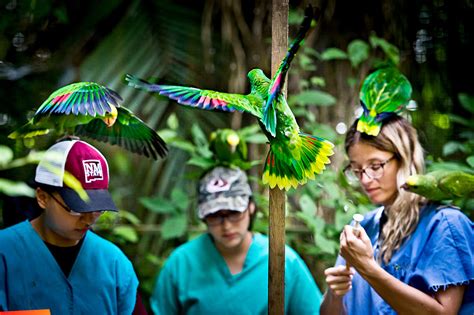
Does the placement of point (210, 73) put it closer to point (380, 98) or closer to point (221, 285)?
point (221, 285)

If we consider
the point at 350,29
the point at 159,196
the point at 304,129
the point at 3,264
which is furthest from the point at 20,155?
the point at 350,29

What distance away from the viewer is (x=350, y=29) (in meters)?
3.14

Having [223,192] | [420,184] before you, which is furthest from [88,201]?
[420,184]

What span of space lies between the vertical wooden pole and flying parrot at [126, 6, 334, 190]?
0.12 ft

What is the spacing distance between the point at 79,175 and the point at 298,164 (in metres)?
0.51

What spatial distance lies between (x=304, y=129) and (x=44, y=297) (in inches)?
66.5

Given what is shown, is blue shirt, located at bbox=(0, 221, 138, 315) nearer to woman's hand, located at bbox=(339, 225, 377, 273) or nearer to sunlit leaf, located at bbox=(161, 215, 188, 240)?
woman's hand, located at bbox=(339, 225, 377, 273)

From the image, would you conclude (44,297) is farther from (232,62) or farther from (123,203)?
(232,62)

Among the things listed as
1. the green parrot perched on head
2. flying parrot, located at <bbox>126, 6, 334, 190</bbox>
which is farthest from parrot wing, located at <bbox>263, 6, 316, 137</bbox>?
the green parrot perched on head

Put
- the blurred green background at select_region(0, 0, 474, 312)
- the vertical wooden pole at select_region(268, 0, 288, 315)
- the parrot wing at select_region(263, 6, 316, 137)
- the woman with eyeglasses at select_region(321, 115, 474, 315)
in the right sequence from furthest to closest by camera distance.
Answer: the blurred green background at select_region(0, 0, 474, 312), the woman with eyeglasses at select_region(321, 115, 474, 315), the vertical wooden pole at select_region(268, 0, 288, 315), the parrot wing at select_region(263, 6, 316, 137)

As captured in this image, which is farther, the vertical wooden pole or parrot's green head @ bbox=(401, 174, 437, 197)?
parrot's green head @ bbox=(401, 174, 437, 197)

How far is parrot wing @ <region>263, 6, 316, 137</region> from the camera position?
1134 millimetres

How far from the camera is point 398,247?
5.30 ft

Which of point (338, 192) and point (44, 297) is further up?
point (338, 192)
